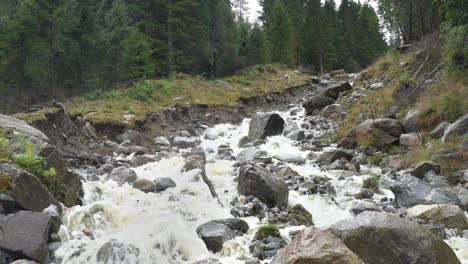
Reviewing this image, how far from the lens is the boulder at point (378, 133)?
1414 cm

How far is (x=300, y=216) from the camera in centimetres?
910

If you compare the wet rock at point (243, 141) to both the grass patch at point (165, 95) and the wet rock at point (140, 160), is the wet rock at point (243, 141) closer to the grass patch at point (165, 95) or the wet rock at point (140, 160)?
the grass patch at point (165, 95)

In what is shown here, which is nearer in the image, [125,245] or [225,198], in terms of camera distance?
[125,245]

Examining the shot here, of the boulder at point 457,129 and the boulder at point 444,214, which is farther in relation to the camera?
the boulder at point 457,129

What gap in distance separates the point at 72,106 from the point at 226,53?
22565 mm

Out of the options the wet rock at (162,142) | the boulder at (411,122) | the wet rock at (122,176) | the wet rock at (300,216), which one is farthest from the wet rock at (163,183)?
the boulder at (411,122)

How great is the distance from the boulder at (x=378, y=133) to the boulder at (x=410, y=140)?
0.44 meters

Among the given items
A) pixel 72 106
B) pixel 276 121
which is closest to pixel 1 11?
pixel 72 106

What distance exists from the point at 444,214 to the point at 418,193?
4.14 ft

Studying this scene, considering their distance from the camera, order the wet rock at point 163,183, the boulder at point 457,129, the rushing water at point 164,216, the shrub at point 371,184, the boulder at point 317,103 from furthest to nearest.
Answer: the boulder at point 317,103 < the boulder at point 457,129 < the wet rock at point 163,183 < the shrub at point 371,184 < the rushing water at point 164,216

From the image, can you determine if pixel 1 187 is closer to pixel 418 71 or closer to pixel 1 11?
pixel 418 71

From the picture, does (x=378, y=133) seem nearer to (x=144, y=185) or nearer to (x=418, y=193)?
(x=418, y=193)

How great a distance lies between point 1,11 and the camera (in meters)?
35.9

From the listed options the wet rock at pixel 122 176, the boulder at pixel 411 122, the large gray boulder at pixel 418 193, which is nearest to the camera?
the large gray boulder at pixel 418 193
